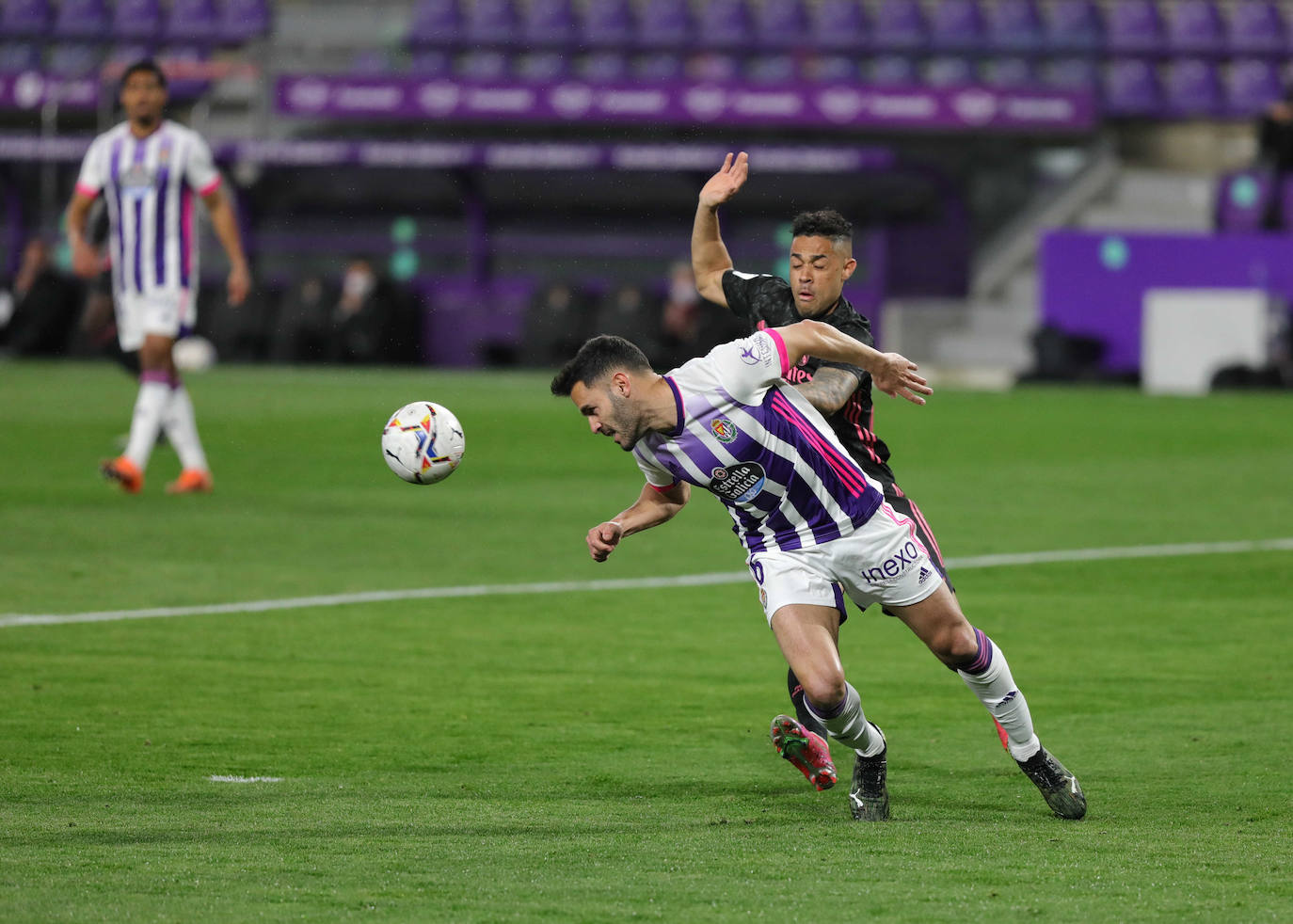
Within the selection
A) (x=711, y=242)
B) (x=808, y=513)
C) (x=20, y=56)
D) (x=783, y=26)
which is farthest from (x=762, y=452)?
(x=20, y=56)

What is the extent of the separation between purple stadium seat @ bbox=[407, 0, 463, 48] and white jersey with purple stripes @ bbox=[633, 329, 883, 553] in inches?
1157

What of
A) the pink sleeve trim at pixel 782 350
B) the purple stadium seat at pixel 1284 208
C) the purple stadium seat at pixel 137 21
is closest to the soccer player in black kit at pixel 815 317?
the pink sleeve trim at pixel 782 350

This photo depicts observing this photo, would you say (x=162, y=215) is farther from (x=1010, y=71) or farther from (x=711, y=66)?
(x=1010, y=71)

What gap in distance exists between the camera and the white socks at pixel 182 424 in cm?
1265

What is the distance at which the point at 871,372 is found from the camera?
5.64 m

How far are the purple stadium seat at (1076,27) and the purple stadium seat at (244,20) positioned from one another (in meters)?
13.3

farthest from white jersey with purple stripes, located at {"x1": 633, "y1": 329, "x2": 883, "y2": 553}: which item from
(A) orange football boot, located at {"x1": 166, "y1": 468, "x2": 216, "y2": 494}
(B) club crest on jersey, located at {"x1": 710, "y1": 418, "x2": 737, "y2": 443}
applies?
(A) orange football boot, located at {"x1": 166, "y1": 468, "x2": 216, "y2": 494}

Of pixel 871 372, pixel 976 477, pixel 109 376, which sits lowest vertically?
pixel 109 376

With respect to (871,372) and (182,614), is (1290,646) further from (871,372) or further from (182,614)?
(182,614)

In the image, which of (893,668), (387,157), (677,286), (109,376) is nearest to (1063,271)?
(677,286)

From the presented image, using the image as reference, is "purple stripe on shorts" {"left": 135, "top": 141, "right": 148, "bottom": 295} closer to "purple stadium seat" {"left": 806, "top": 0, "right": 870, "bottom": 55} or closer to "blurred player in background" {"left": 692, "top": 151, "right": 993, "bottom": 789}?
"blurred player in background" {"left": 692, "top": 151, "right": 993, "bottom": 789}

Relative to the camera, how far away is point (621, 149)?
103ft

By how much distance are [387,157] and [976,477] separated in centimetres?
1817

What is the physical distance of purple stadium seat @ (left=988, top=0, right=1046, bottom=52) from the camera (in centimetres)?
3303
